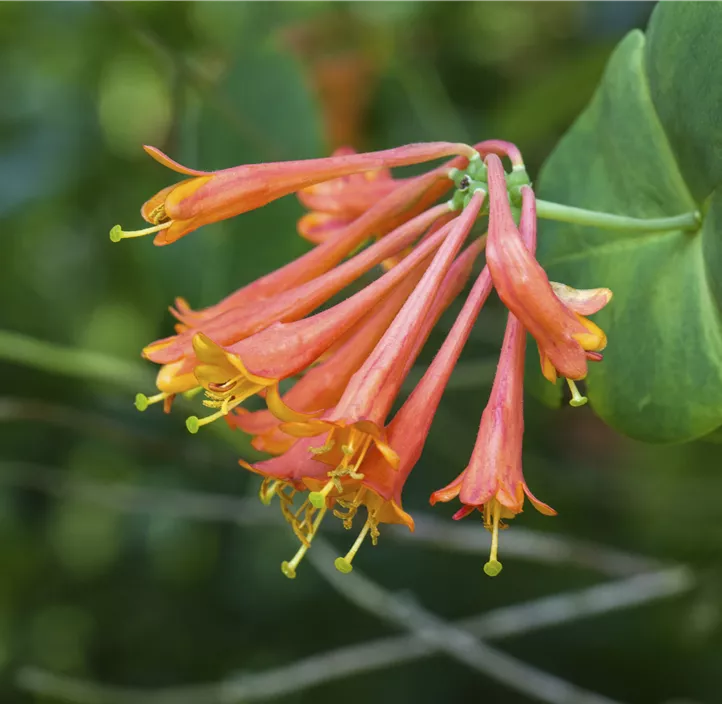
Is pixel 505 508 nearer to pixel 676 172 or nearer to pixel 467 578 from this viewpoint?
pixel 676 172

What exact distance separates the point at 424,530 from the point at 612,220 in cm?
55

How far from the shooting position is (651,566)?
114cm

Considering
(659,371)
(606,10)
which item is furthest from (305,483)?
(606,10)

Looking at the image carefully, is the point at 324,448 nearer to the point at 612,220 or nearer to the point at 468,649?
the point at 612,220

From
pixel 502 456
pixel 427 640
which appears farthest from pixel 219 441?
pixel 502 456

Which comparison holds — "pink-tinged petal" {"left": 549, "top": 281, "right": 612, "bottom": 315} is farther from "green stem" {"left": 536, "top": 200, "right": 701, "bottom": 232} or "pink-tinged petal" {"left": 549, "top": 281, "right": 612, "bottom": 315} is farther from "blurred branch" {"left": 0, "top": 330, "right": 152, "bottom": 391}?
"blurred branch" {"left": 0, "top": 330, "right": 152, "bottom": 391}

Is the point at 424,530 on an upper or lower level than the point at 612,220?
lower

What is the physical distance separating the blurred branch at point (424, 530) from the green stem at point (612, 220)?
45cm

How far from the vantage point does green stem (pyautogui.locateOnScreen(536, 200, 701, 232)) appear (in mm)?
696

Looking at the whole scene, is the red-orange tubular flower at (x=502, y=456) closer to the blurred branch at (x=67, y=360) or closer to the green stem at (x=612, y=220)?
the green stem at (x=612, y=220)

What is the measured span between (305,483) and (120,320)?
1167mm

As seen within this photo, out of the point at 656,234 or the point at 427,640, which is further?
the point at 427,640

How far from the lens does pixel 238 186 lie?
2.21 ft

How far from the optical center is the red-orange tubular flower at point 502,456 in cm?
60
